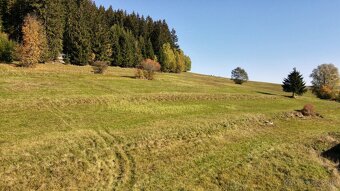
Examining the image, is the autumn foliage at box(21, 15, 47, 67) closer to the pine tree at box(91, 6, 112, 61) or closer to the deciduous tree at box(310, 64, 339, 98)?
the pine tree at box(91, 6, 112, 61)

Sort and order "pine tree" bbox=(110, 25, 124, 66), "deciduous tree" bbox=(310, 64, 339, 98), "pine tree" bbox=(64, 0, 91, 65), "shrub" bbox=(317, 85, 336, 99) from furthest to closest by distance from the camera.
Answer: "deciduous tree" bbox=(310, 64, 339, 98) < "pine tree" bbox=(110, 25, 124, 66) < "shrub" bbox=(317, 85, 336, 99) < "pine tree" bbox=(64, 0, 91, 65)

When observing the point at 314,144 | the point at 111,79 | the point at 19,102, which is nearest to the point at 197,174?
the point at 314,144

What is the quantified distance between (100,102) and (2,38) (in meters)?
33.5

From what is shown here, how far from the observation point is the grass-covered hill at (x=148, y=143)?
20.2 metres

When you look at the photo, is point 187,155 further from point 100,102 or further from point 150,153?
point 100,102

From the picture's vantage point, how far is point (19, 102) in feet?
106

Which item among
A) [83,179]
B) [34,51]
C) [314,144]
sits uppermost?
[34,51]

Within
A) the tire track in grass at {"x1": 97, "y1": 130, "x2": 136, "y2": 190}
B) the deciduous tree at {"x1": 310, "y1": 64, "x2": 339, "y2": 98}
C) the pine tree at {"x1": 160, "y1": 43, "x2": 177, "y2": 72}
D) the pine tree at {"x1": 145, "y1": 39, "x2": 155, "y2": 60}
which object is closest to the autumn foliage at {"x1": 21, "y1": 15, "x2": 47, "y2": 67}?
the tire track in grass at {"x1": 97, "y1": 130, "x2": 136, "y2": 190}

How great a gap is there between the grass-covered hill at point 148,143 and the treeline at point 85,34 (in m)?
27.5

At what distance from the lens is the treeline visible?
6688 cm

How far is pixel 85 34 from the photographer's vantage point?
76688 mm

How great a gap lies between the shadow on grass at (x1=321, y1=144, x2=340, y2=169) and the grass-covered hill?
720mm

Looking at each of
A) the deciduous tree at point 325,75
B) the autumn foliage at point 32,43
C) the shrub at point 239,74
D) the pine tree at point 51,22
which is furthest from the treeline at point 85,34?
the deciduous tree at point 325,75

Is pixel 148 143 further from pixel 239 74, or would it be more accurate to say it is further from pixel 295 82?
pixel 239 74
